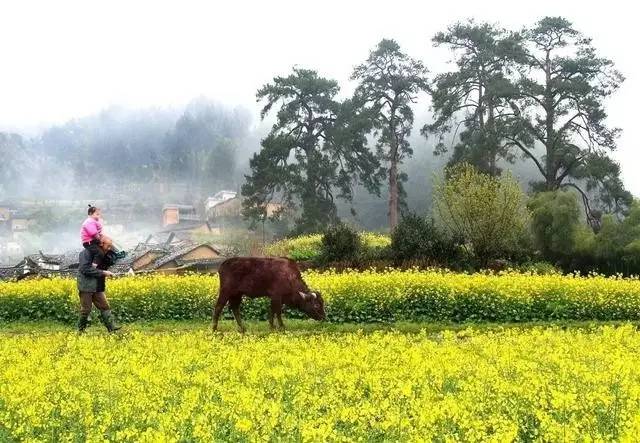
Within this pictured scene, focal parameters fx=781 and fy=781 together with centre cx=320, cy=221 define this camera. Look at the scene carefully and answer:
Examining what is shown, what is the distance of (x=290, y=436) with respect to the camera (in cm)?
650

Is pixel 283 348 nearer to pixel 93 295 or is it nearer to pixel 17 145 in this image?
pixel 93 295

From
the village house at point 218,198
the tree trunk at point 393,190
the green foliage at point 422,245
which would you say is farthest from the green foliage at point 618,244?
the village house at point 218,198

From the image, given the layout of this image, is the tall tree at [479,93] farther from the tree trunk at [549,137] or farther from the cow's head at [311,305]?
the cow's head at [311,305]

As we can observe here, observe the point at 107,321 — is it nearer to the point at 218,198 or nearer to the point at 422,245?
the point at 422,245

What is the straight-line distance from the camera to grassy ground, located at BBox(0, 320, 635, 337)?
17.8 meters

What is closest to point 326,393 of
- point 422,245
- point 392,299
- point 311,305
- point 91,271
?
point 311,305

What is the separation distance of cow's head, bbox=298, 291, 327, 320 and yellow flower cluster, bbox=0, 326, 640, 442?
479 cm

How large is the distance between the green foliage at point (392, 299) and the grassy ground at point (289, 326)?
2.45 feet

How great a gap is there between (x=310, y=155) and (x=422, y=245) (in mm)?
23117

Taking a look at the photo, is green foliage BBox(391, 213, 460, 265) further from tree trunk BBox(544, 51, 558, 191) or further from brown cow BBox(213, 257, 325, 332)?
tree trunk BBox(544, 51, 558, 191)

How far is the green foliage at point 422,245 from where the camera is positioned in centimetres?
2977

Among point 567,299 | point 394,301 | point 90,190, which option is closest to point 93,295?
point 394,301

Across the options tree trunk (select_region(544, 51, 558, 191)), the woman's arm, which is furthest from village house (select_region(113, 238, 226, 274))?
tree trunk (select_region(544, 51, 558, 191))

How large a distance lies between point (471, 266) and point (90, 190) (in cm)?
8880
